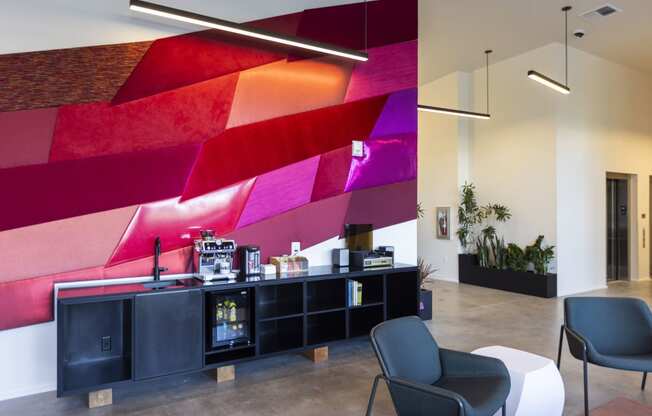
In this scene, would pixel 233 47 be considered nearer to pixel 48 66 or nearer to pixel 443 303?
pixel 48 66

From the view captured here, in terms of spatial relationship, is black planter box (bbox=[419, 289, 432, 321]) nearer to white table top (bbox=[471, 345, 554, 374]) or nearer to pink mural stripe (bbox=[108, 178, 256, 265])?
white table top (bbox=[471, 345, 554, 374])

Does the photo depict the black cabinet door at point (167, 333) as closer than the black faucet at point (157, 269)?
Yes

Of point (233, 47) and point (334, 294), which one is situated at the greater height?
point (233, 47)

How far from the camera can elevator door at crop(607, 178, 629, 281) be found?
29.4ft

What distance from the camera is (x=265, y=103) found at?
4664 millimetres

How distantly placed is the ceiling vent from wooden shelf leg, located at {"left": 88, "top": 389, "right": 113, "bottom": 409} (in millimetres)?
7559

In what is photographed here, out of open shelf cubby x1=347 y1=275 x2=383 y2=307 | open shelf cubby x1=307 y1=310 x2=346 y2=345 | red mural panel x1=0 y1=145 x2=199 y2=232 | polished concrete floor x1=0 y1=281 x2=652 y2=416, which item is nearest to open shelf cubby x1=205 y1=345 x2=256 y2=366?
polished concrete floor x1=0 y1=281 x2=652 y2=416

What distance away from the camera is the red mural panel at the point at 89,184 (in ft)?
11.8

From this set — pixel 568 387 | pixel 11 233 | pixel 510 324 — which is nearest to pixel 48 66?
pixel 11 233

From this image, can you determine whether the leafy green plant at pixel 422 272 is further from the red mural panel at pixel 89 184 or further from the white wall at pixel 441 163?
the red mural panel at pixel 89 184

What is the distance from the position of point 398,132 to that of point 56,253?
3.92 m

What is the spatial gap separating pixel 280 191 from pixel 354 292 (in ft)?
4.39

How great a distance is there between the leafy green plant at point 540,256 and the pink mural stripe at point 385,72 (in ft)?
13.4

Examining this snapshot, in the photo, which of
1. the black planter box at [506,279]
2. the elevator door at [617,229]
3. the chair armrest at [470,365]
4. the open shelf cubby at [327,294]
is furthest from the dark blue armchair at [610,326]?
the elevator door at [617,229]
